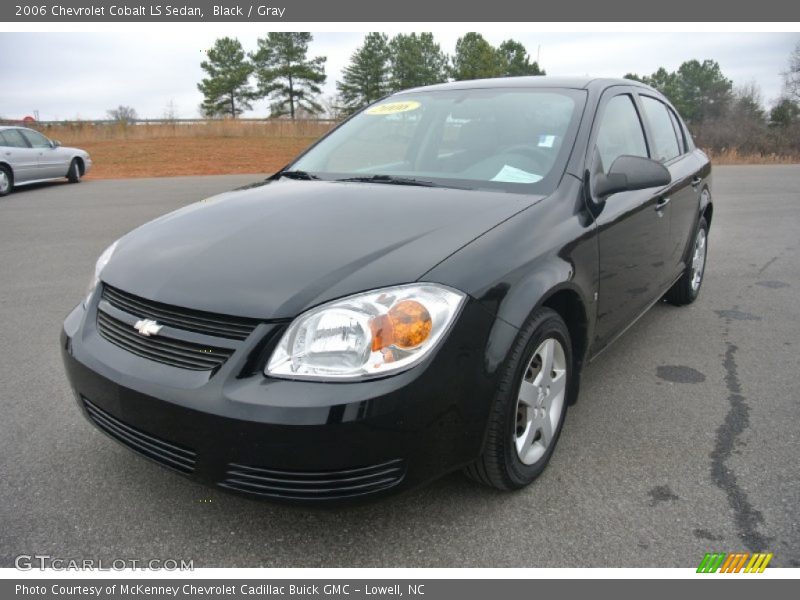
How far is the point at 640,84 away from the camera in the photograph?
167 inches

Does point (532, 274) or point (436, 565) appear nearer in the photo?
point (436, 565)

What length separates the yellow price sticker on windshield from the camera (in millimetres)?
3637

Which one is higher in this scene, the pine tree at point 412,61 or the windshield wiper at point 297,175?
the pine tree at point 412,61

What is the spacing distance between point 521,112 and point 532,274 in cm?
122

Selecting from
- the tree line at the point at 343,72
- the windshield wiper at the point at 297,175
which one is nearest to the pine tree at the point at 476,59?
the tree line at the point at 343,72

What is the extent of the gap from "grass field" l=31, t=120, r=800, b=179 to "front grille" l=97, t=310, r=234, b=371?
739 inches

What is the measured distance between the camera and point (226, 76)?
2112 inches

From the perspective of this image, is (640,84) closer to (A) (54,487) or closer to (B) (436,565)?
(B) (436,565)

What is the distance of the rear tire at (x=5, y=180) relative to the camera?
12.7 meters

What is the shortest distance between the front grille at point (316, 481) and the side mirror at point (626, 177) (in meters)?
1.63

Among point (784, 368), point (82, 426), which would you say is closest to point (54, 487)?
point (82, 426)

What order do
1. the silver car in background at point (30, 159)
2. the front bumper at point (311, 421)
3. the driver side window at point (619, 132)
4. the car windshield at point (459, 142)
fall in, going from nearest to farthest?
the front bumper at point (311, 421)
the car windshield at point (459, 142)
the driver side window at point (619, 132)
the silver car in background at point (30, 159)

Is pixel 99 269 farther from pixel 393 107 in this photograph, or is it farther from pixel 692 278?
pixel 692 278

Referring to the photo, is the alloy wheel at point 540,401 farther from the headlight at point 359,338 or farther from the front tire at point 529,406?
the headlight at point 359,338
